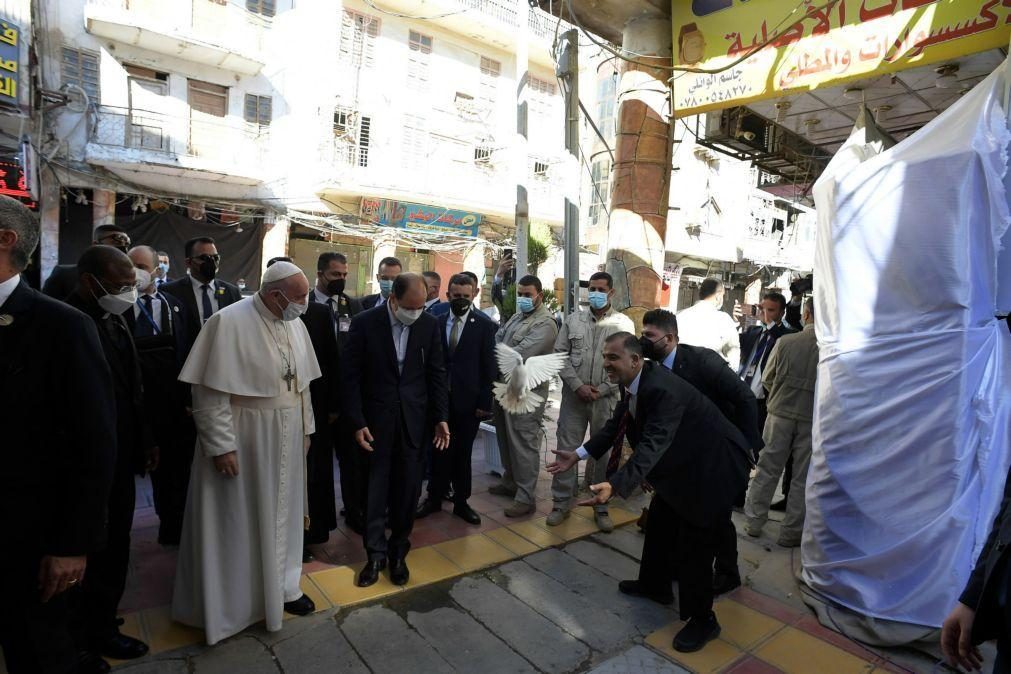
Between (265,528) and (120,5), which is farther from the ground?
(120,5)

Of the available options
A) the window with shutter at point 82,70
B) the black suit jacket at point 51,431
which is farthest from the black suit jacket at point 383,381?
the window with shutter at point 82,70

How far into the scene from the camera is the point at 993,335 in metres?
2.91

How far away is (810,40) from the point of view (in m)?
4.21

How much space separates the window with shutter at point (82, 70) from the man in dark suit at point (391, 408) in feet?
44.9

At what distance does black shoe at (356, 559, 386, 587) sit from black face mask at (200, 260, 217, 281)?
229cm

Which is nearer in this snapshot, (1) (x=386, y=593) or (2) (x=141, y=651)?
(2) (x=141, y=651)

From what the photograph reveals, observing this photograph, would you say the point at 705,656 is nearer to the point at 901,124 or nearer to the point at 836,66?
the point at 836,66

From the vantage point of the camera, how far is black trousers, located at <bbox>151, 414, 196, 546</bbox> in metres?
3.63

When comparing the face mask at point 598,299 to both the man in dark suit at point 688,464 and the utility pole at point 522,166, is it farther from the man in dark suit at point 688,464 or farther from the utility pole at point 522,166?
the utility pole at point 522,166

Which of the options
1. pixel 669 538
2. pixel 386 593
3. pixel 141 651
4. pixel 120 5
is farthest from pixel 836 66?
pixel 120 5

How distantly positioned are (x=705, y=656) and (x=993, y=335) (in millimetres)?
2232

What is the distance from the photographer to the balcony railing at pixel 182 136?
12.9 meters

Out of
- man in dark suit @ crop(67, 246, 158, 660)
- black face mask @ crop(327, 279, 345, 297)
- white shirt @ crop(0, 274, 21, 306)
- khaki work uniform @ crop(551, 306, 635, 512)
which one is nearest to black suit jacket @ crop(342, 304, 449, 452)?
black face mask @ crop(327, 279, 345, 297)

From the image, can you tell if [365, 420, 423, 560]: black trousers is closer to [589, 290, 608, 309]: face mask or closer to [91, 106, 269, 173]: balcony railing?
[589, 290, 608, 309]: face mask
